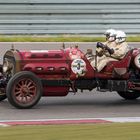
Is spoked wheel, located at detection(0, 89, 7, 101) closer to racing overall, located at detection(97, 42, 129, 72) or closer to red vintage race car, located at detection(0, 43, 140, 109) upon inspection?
red vintage race car, located at detection(0, 43, 140, 109)

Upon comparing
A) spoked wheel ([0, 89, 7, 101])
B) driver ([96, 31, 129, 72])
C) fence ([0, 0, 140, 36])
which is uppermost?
fence ([0, 0, 140, 36])

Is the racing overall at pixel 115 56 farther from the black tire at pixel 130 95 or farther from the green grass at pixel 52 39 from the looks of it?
the green grass at pixel 52 39

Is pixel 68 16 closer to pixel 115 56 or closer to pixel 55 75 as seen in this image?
pixel 115 56

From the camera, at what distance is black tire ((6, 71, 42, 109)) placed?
1316cm

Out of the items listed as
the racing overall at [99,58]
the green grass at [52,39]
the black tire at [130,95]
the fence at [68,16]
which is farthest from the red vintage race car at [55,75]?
the fence at [68,16]

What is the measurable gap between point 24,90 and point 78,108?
1.17 m

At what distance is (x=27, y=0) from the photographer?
20422 mm

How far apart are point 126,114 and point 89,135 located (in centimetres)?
399

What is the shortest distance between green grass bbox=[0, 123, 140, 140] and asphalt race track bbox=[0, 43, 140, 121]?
210 cm

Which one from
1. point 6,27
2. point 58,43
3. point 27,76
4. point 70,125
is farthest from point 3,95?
point 6,27

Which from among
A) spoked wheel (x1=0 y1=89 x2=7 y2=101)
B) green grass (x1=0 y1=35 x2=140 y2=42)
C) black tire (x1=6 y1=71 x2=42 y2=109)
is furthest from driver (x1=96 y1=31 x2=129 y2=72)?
green grass (x1=0 y1=35 x2=140 y2=42)

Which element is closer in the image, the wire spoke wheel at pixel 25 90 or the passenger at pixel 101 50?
the wire spoke wheel at pixel 25 90

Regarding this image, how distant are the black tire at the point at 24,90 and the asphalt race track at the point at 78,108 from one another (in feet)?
0.50

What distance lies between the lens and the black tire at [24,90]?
13156 mm
